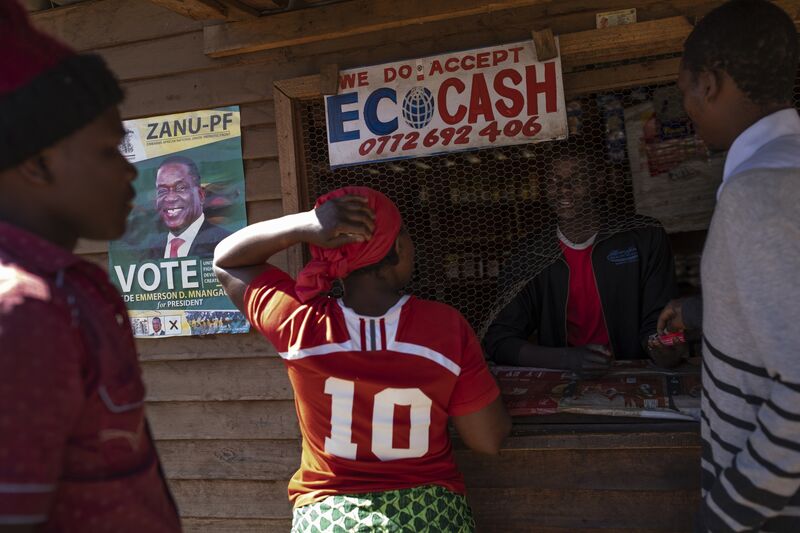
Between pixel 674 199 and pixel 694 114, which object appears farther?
pixel 674 199

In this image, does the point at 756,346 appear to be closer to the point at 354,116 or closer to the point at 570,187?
the point at 570,187

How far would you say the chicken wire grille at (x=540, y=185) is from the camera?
310 centimetres

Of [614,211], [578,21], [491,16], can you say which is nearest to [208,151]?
[491,16]

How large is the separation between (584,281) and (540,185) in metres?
1.11

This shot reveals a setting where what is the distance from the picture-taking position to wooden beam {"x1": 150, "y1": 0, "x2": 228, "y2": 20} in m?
2.78

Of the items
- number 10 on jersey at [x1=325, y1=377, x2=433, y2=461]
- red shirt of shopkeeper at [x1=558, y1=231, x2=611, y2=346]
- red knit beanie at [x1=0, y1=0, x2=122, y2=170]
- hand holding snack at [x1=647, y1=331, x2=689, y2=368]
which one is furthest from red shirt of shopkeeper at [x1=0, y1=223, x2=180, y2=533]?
red shirt of shopkeeper at [x1=558, y1=231, x2=611, y2=346]

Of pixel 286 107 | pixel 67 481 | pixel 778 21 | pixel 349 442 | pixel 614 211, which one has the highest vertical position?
pixel 286 107

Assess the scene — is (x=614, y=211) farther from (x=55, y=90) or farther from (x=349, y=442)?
(x=55, y=90)

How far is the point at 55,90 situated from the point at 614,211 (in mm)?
3010

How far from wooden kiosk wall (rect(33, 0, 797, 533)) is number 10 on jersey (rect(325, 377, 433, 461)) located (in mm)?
707

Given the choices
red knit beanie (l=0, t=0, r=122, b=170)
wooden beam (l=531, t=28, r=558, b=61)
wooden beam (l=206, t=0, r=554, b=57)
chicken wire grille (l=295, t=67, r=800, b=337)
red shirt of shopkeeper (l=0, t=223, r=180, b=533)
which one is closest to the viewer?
red shirt of shopkeeper (l=0, t=223, r=180, b=533)

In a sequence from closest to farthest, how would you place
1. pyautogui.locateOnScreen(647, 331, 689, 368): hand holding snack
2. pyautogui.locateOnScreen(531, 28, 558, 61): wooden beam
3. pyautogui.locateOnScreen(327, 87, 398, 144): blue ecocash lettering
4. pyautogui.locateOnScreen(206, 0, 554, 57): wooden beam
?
pyautogui.locateOnScreen(647, 331, 689, 368): hand holding snack → pyautogui.locateOnScreen(531, 28, 558, 61): wooden beam → pyautogui.locateOnScreen(206, 0, 554, 57): wooden beam → pyautogui.locateOnScreen(327, 87, 398, 144): blue ecocash lettering

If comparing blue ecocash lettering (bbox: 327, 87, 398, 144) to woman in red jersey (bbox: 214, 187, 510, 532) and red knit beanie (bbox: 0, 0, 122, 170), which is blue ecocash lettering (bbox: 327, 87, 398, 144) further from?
red knit beanie (bbox: 0, 0, 122, 170)

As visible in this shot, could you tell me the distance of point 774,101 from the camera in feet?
5.07
